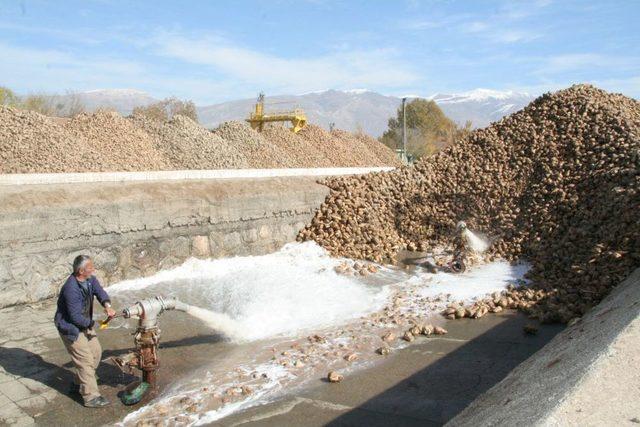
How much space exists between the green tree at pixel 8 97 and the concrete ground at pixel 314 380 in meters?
29.5

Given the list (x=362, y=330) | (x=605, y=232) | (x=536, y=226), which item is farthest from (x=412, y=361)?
(x=536, y=226)

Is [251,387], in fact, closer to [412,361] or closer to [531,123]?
[412,361]

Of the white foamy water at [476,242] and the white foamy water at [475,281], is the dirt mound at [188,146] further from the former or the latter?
the white foamy water at [475,281]

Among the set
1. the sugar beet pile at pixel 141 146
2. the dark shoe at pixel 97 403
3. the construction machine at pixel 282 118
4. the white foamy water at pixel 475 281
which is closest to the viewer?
the dark shoe at pixel 97 403

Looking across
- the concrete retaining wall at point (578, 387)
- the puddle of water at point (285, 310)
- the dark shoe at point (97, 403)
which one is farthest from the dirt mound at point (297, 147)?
the concrete retaining wall at point (578, 387)

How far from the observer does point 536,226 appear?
10.9 metres

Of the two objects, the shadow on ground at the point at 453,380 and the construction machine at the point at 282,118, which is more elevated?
the construction machine at the point at 282,118

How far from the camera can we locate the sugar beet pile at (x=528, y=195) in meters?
9.44

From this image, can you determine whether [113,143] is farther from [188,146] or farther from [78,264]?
[78,264]

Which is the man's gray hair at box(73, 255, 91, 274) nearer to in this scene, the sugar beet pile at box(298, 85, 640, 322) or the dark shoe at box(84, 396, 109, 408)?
the dark shoe at box(84, 396, 109, 408)

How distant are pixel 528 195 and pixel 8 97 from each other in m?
32.1

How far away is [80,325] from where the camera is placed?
16.5ft

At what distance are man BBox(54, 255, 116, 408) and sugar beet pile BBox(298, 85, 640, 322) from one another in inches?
247

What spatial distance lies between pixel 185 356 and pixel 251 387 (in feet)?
4.28
